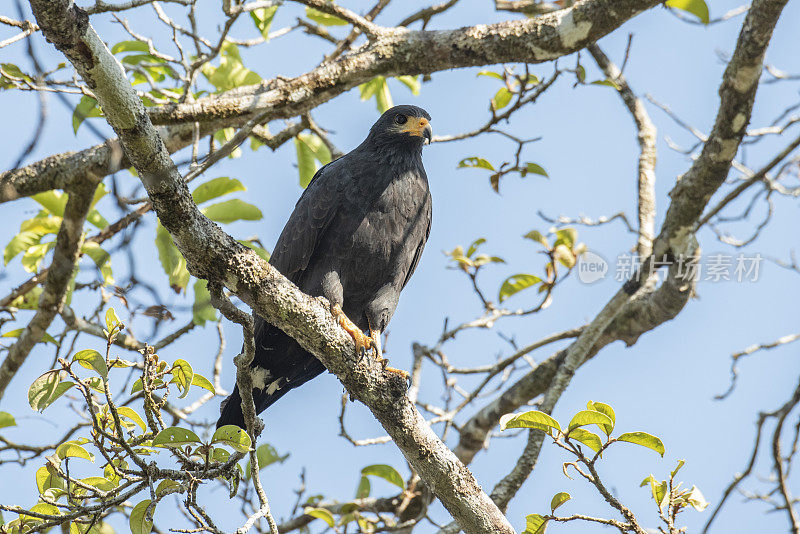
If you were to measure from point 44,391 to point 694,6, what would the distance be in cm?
420

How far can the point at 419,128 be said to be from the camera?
490 cm

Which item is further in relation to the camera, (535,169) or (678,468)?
(535,169)

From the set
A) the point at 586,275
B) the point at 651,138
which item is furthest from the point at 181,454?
the point at 651,138

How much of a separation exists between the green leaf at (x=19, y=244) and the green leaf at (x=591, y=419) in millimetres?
3688

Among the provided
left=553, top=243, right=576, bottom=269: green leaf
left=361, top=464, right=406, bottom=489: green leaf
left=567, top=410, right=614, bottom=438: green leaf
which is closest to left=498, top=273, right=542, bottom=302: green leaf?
left=553, top=243, right=576, bottom=269: green leaf

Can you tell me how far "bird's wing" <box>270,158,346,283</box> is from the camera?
437cm

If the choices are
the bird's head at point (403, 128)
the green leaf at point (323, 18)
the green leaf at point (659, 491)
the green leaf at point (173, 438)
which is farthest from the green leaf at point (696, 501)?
the green leaf at point (323, 18)

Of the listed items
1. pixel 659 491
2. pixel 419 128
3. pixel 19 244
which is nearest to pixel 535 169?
pixel 419 128

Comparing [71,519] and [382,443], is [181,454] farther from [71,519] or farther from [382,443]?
[382,443]

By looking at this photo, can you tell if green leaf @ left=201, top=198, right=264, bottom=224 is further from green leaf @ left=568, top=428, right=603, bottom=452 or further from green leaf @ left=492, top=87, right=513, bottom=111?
green leaf @ left=568, top=428, right=603, bottom=452

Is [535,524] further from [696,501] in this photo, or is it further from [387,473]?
[387,473]

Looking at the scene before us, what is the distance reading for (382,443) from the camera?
16.2 feet

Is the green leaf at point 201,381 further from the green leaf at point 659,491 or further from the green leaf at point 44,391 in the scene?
the green leaf at point 659,491

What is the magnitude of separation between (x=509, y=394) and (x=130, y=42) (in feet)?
11.7
